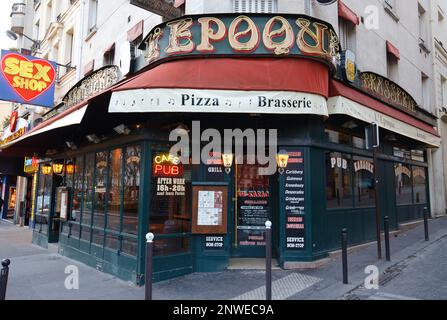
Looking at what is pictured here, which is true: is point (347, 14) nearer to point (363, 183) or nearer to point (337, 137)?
point (337, 137)

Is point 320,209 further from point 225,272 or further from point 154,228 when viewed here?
point 154,228

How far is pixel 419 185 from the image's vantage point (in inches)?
575

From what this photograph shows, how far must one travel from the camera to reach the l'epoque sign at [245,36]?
7.02 metres

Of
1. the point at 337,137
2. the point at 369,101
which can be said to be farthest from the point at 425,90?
the point at 337,137

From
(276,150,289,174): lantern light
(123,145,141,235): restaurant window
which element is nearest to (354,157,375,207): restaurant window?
(276,150,289,174): lantern light

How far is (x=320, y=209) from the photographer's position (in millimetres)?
8008

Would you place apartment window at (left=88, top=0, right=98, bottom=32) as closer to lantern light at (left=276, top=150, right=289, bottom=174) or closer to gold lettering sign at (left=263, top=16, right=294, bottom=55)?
gold lettering sign at (left=263, top=16, right=294, bottom=55)

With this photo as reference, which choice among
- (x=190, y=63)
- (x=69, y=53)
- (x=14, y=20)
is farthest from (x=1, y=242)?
(x=14, y=20)

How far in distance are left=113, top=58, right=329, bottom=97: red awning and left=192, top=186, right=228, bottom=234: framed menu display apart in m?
2.25

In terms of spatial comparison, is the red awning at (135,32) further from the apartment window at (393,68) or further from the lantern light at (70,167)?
the apartment window at (393,68)

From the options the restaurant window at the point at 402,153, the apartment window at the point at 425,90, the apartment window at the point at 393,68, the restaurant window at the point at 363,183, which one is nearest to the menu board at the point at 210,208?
the restaurant window at the point at 363,183

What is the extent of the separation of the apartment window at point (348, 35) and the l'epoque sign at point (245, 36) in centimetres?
381

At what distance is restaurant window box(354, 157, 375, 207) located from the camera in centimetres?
973

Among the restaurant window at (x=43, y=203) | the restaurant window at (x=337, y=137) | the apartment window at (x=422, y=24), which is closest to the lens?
the restaurant window at (x=337, y=137)
